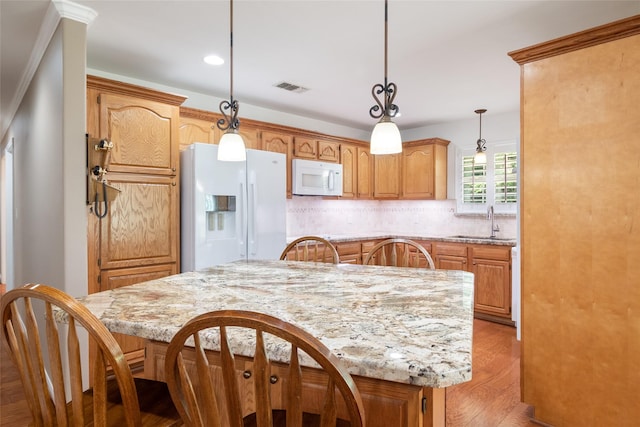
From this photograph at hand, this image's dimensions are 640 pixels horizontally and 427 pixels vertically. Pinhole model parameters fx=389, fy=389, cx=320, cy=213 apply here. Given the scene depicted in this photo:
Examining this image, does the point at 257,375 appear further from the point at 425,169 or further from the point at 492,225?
the point at 425,169

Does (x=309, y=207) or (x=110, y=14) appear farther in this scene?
(x=309, y=207)

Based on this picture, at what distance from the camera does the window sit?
4680mm

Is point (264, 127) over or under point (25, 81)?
under

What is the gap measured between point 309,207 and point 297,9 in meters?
3.02

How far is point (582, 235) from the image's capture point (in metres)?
1.99

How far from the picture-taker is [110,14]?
2.31m

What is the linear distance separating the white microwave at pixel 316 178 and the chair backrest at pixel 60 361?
11.3 feet

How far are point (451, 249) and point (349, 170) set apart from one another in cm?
162

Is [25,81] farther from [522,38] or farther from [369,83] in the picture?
[522,38]

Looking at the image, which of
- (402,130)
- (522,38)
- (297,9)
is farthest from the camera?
(402,130)

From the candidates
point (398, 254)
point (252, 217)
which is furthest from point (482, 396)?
point (252, 217)

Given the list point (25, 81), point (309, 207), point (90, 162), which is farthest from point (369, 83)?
point (25, 81)

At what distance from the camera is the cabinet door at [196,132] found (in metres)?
3.48

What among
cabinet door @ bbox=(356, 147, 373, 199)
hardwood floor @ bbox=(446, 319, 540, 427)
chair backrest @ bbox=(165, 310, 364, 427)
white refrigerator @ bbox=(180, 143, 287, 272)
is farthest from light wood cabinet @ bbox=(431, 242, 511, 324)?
chair backrest @ bbox=(165, 310, 364, 427)
